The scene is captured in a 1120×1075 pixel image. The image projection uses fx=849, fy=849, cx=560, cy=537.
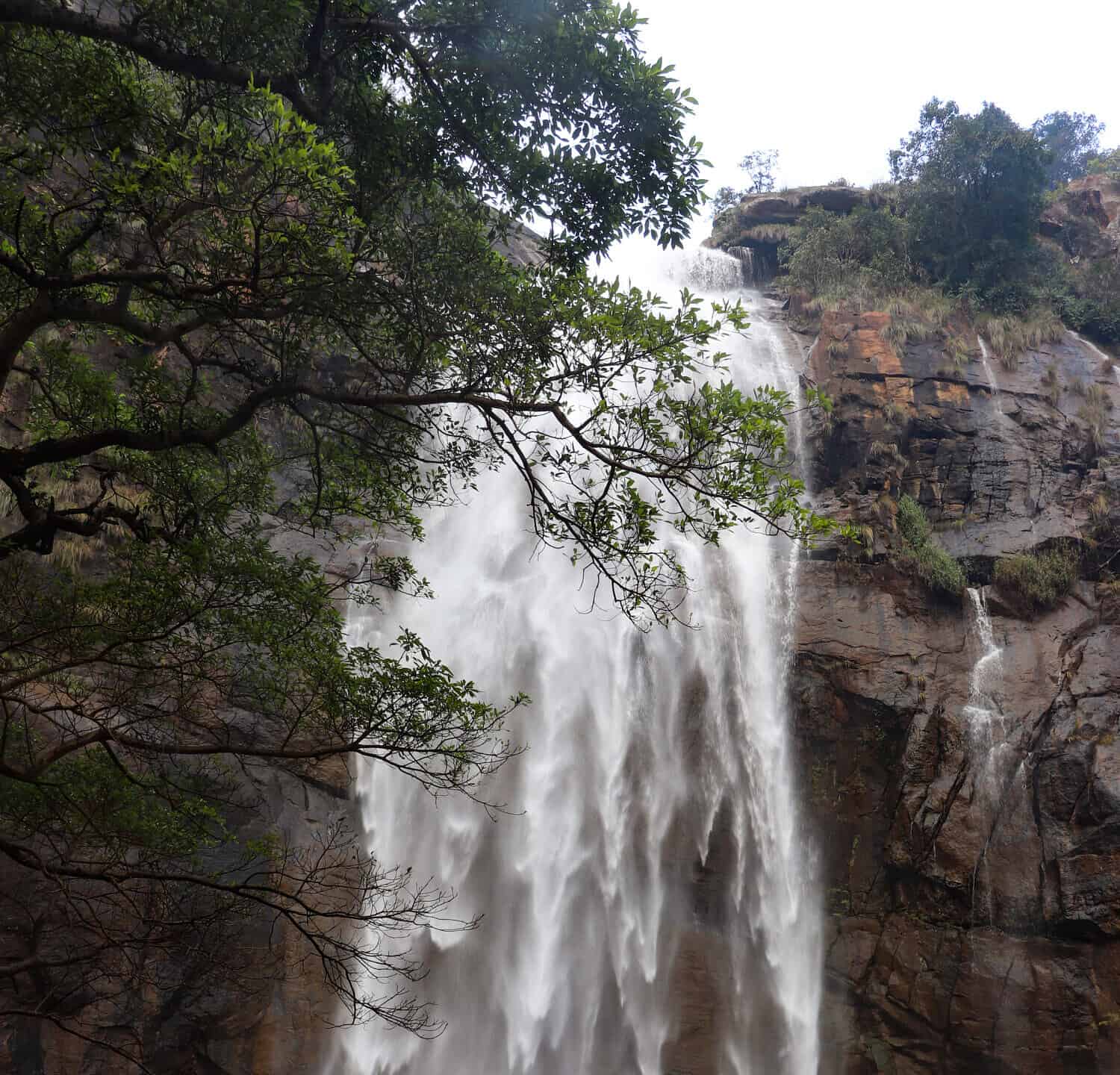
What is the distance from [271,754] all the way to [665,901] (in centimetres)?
988

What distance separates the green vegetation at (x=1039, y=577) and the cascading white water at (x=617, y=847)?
3621 millimetres

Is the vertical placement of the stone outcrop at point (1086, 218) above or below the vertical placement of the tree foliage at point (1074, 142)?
below

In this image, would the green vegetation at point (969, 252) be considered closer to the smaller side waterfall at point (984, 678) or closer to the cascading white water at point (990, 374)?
the cascading white water at point (990, 374)

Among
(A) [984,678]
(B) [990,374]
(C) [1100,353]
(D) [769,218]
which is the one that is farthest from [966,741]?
(D) [769,218]

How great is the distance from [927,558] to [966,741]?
347 centimetres

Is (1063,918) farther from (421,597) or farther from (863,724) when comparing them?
(421,597)

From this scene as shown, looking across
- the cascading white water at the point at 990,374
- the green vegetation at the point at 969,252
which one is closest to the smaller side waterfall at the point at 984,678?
the cascading white water at the point at 990,374

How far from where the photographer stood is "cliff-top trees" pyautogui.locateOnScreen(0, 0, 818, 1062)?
5070 mm

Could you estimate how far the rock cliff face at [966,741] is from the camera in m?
11.4

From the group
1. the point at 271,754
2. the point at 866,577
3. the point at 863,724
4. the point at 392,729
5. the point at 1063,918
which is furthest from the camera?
the point at 866,577

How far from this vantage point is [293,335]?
24.6ft

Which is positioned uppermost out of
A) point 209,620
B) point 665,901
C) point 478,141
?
point 478,141

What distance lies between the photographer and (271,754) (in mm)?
4953

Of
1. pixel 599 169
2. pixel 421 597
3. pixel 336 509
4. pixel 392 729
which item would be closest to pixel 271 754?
pixel 392 729
